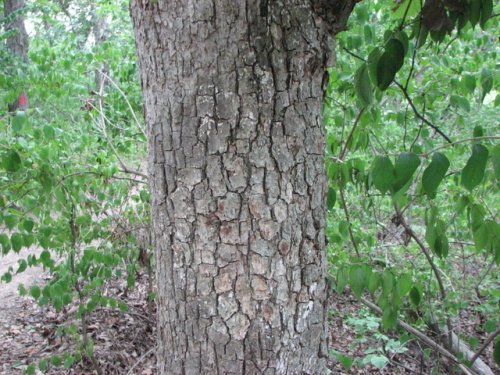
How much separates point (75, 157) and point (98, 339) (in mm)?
2072

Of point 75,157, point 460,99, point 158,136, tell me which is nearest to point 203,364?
point 158,136

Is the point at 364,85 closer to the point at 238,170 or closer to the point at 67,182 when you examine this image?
the point at 238,170

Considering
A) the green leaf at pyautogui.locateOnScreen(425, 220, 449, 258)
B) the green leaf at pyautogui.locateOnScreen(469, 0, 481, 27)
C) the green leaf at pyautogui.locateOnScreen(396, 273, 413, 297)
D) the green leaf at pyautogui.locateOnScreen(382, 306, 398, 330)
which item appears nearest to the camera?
the green leaf at pyautogui.locateOnScreen(469, 0, 481, 27)

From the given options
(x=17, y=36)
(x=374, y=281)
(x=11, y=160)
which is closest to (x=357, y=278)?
(x=374, y=281)

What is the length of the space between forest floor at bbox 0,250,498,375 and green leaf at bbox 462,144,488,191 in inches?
96.3

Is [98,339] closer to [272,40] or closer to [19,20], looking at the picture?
[272,40]

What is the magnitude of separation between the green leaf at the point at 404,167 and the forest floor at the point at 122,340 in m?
2.48

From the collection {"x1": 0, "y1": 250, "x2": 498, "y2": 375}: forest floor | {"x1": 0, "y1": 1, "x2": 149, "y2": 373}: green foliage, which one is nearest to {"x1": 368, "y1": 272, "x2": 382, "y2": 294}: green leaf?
{"x1": 0, "y1": 1, "x2": 149, "y2": 373}: green foliage

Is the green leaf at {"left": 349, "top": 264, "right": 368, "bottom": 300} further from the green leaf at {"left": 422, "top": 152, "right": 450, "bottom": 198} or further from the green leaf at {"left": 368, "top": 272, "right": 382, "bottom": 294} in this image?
the green leaf at {"left": 422, "top": 152, "right": 450, "bottom": 198}

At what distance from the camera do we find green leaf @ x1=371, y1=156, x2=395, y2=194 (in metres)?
1.08

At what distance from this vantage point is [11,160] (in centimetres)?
210

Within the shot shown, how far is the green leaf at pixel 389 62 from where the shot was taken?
113cm

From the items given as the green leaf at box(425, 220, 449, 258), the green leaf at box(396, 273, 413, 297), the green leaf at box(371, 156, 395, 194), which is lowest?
the green leaf at box(396, 273, 413, 297)

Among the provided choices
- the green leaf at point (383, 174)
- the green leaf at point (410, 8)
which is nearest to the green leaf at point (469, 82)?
the green leaf at point (410, 8)
